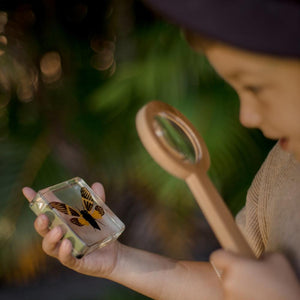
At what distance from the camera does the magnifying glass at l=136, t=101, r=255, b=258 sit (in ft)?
1.68

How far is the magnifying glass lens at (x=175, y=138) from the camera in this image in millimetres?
537

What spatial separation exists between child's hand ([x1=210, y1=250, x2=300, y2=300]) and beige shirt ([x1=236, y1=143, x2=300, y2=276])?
0.09 m

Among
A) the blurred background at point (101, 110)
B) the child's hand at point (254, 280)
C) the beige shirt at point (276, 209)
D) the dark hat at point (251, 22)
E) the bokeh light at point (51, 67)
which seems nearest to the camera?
the dark hat at point (251, 22)

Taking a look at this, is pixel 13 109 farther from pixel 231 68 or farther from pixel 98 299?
pixel 231 68

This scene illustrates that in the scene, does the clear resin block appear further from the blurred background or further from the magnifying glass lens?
the blurred background

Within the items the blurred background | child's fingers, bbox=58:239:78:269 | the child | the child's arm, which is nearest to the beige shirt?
the child

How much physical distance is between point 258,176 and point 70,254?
37 cm

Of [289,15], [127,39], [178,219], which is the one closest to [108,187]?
[178,219]

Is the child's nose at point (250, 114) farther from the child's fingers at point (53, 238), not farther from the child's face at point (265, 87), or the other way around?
the child's fingers at point (53, 238)

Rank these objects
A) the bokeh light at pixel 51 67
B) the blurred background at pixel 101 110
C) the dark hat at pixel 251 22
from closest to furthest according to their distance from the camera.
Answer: the dark hat at pixel 251 22 → the blurred background at pixel 101 110 → the bokeh light at pixel 51 67

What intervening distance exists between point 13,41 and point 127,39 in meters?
0.41

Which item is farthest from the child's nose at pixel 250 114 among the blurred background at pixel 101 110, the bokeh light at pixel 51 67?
the bokeh light at pixel 51 67

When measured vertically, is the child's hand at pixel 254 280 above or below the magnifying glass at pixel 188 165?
below

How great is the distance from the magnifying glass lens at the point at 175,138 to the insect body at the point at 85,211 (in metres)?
0.24
